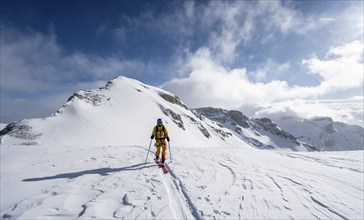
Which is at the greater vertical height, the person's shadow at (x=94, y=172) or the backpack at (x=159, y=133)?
the backpack at (x=159, y=133)

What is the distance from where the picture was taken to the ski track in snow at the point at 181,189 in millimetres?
6984

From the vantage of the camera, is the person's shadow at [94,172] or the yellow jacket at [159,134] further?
the yellow jacket at [159,134]

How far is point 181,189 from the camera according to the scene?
28.7 feet

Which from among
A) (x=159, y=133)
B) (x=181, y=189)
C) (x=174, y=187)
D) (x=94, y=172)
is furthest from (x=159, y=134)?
(x=181, y=189)

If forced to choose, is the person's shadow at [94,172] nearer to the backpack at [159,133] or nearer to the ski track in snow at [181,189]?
the ski track in snow at [181,189]

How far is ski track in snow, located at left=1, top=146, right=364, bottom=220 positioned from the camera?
22.9 ft

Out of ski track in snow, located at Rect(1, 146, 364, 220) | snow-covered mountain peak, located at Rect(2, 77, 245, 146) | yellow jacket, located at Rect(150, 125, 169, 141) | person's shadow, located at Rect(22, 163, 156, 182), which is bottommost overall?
ski track in snow, located at Rect(1, 146, 364, 220)

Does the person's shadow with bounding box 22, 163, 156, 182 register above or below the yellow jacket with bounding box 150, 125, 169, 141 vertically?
below

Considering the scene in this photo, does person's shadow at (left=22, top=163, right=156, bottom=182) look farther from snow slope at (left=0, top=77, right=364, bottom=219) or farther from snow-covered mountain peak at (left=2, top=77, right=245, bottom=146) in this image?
snow-covered mountain peak at (left=2, top=77, right=245, bottom=146)

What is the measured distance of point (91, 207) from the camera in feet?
23.2

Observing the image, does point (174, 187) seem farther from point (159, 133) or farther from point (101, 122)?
point (101, 122)

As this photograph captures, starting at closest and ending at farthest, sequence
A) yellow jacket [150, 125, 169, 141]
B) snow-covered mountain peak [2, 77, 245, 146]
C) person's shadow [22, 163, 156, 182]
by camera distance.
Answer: person's shadow [22, 163, 156, 182]
yellow jacket [150, 125, 169, 141]
snow-covered mountain peak [2, 77, 245, 146]

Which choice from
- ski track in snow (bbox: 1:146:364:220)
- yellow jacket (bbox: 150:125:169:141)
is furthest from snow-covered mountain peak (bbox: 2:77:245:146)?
ski track in snow (bbox: 1:146:364:220)

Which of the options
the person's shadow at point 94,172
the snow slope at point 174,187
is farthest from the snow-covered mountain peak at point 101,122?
the person's shadow at point 94,172
